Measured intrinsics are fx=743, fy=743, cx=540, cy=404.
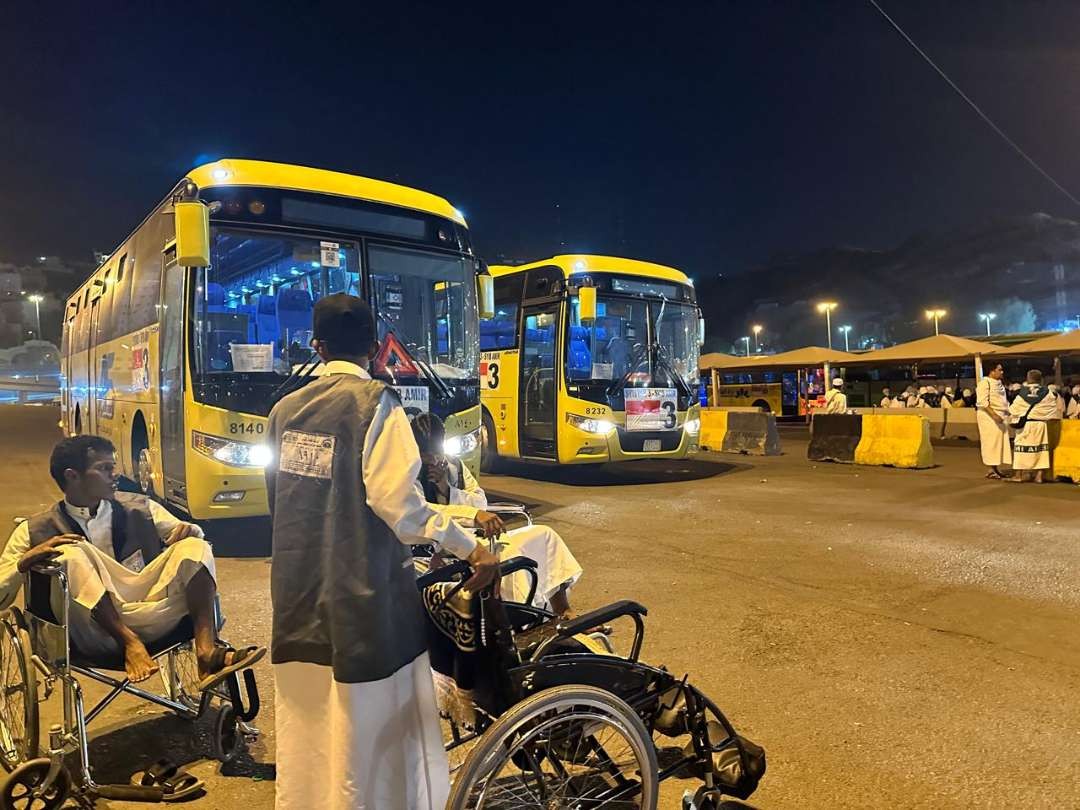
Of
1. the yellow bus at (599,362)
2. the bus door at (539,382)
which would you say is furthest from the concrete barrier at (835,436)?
the bus door at (539,382)

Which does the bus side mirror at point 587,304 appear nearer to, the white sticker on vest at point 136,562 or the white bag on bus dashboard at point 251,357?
the white bag on bus dashboard at point 251,357

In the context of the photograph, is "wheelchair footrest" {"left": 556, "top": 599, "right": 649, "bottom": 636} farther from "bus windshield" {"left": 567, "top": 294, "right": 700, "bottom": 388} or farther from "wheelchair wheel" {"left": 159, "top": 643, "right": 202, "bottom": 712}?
"bus windshield" {"left": 567, "top": 294, "right": 700, "bottom": 388}

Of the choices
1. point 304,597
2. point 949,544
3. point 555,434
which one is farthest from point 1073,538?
point 304,597

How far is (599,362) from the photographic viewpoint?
1197 centimetres

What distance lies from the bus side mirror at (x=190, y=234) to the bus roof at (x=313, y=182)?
0.76m

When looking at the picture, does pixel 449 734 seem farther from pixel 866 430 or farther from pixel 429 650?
pixel 866 430

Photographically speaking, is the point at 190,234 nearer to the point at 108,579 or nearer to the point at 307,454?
the point at 108,579

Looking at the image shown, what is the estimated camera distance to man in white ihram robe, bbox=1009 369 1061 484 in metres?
11.5

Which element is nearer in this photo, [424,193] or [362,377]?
[362,377]

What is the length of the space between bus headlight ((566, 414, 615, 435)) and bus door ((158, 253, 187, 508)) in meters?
6.06

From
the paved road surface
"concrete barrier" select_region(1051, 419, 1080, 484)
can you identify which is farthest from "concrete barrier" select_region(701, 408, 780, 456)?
the paved road surface

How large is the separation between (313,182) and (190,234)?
1576 mm

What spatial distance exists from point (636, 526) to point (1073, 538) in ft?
14.4

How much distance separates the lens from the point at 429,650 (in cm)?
264
